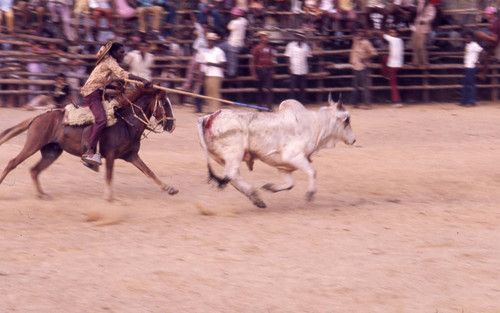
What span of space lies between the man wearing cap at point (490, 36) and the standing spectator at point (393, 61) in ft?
6.05

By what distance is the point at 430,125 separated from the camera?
1645cm

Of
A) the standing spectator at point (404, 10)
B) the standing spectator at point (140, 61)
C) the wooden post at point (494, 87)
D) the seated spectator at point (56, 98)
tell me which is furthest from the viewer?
the wooden post at point (494, 87)

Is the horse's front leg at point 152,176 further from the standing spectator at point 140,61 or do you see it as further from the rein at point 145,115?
the standing spectator at point 140,61

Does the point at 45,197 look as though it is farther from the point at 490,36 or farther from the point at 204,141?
the point at 490,36

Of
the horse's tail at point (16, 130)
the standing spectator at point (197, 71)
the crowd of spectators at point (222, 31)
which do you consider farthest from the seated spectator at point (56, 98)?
the horse's tail at point (16, 130)

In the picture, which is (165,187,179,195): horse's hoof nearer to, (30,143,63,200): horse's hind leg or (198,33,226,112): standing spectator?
(30,143,63,200): horse's hind leg

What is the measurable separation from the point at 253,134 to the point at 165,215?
1.35 m

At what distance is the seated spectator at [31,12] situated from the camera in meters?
17.5

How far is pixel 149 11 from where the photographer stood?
1780cm

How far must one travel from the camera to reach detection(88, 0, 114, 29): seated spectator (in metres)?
17.5

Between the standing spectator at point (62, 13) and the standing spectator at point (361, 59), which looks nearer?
the standing spectator at point (62, 13)

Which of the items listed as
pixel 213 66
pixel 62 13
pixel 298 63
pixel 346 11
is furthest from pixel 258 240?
pixel 346 11

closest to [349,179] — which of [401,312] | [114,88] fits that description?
[114,88]

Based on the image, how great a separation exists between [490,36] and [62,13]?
30.4 feet
